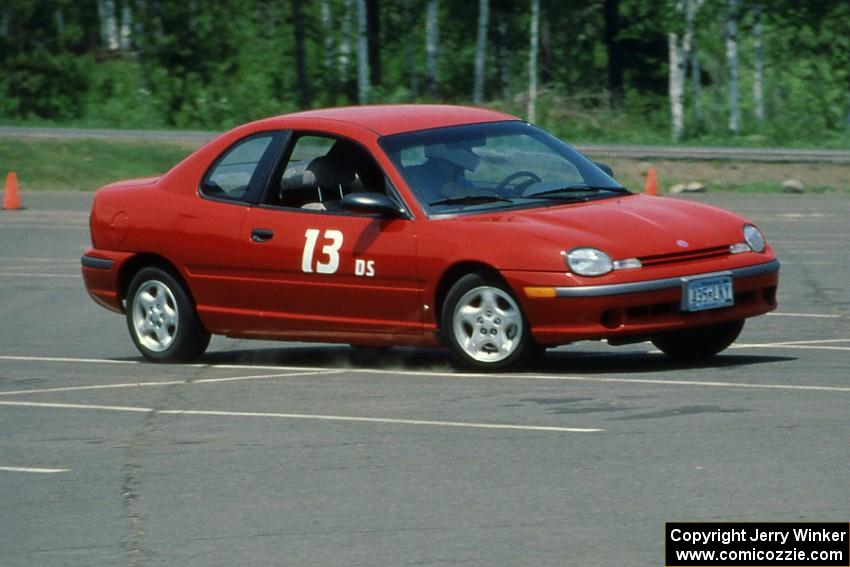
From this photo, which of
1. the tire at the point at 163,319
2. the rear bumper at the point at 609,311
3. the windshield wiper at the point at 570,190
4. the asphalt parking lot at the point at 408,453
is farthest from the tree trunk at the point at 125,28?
the rear bumper at the point at 609,311

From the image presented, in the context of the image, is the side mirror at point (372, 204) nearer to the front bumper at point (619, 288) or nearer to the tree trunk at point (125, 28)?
the front bumper at point (619, 288)

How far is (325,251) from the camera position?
11195mm

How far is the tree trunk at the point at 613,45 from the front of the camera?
198 ft

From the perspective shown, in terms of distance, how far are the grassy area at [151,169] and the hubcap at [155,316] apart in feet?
73.2

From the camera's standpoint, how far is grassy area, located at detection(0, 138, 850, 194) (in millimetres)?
34594

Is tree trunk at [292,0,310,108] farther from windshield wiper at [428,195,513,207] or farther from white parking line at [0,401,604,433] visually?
white parking line at [0,401,604,433]

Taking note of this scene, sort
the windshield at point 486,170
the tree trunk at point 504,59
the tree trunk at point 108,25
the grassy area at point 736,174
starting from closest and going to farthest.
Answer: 1. the windshield at point 486,170
2. the grassy area at point 736,174
3. the tree trunk at point 504,59
4. the tree trunk at point 108,25

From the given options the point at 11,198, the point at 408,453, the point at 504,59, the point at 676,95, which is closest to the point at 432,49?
the point at 504,59

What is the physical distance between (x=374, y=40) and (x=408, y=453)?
2073 inches

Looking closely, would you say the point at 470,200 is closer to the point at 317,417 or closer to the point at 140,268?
the point at 317,417

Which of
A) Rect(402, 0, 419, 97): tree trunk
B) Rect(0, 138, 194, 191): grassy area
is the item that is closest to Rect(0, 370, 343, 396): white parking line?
Rect(0, 138, 194, 191): grassy area

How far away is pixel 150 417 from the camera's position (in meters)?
9.58

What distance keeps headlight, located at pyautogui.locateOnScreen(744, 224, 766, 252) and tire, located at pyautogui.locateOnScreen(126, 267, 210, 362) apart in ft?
12.0

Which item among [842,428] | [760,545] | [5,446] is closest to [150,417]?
[5,446]
